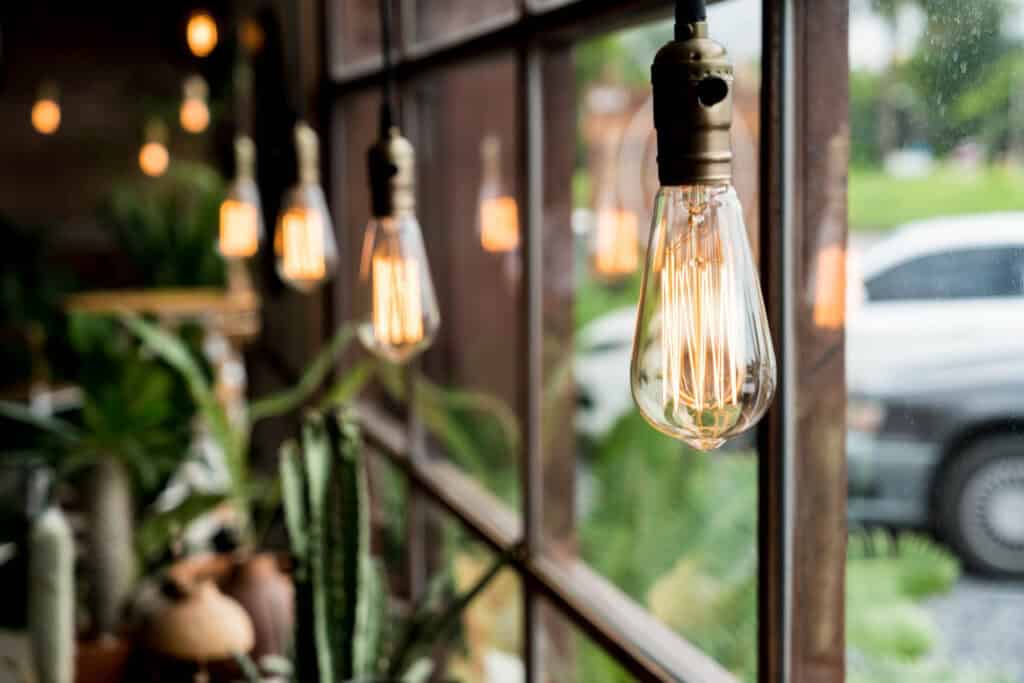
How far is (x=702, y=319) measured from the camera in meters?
0.63

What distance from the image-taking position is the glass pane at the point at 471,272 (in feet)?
7.16

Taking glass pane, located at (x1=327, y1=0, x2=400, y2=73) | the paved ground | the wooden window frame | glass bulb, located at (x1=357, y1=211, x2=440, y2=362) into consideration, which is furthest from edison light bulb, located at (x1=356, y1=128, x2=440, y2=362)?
glass pane, located at (x1=327, y1=0, x2=400, y2=73)

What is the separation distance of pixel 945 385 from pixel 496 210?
91cm

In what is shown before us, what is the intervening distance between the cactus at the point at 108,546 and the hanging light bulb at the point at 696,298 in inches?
57.8

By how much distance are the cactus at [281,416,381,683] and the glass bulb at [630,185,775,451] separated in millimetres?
793

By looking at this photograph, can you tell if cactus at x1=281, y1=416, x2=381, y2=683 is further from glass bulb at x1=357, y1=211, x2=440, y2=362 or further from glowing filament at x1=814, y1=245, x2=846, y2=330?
glowing filament at x1=814, y1=245, x2=846, y2=330

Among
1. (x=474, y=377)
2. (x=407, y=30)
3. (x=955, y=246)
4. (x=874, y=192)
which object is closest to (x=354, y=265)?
(x=474, y=377)

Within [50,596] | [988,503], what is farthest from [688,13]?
[988,503]

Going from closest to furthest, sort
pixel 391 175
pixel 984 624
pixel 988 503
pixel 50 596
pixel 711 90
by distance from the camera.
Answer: pixel 711 90
pixel 391 175
pixel 50 596
pixel 984 624
pixel 988 503

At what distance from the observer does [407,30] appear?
2096 millimetres

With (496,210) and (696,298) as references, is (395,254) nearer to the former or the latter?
(696,298)

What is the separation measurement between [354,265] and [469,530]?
1082 mm

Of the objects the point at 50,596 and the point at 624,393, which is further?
the point at 624,393

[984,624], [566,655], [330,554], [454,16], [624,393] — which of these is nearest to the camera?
[330,554]
